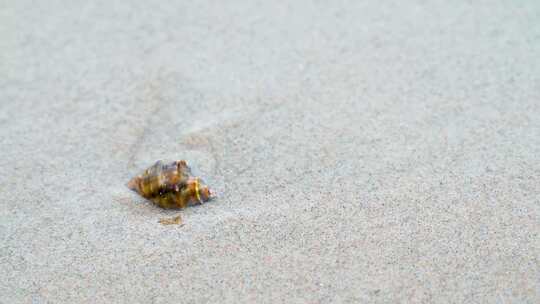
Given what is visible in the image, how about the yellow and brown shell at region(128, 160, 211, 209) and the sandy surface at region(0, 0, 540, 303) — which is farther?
the yellow and brown shell at region(128, 160, 211, 209)

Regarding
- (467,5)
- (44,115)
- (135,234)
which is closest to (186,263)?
(135,234)

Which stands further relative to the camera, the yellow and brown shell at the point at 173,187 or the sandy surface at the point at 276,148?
the yellow and brown shell at the point at 173,187

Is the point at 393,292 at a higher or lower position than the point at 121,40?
lower

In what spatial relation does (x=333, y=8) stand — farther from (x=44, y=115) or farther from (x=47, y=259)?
(x=47, y=259)

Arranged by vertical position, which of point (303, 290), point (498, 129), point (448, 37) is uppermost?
point (448, 37)
